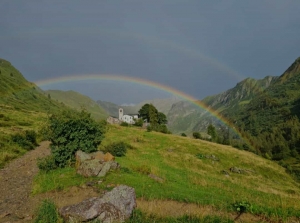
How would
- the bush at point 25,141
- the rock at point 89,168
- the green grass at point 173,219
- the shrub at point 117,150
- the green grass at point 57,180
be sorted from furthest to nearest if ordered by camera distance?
the bush at point 25,141
the shrub at point 117,150
the rock at point 89,168
the green grass at point 57,180
the green grass at point 173,219

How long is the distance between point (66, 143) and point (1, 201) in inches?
361

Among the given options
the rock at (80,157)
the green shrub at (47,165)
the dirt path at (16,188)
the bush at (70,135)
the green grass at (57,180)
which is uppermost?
the bush at (70,135)

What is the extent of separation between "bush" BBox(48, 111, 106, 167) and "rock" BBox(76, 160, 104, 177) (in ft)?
10.6

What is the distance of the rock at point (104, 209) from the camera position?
10.8 m

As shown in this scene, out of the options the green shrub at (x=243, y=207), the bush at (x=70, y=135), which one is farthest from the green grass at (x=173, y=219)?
the bush at (x=70, y=135)

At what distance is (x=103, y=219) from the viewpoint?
10.8 metres

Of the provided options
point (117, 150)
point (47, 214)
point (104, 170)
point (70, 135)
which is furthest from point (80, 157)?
point (47, 214)

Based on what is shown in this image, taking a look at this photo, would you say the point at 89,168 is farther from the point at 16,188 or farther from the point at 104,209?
the point at 104,209

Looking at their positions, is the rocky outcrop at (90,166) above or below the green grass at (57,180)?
above

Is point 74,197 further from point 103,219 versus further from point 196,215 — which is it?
point 196,215

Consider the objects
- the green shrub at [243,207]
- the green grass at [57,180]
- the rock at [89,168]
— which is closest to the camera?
the green shrub at [243,207]

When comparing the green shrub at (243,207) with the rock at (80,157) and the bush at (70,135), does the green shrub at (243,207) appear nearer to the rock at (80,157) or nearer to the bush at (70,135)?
the rock at (80,157)

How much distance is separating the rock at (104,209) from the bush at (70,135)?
1253 centimetres

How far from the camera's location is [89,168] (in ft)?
66.1
